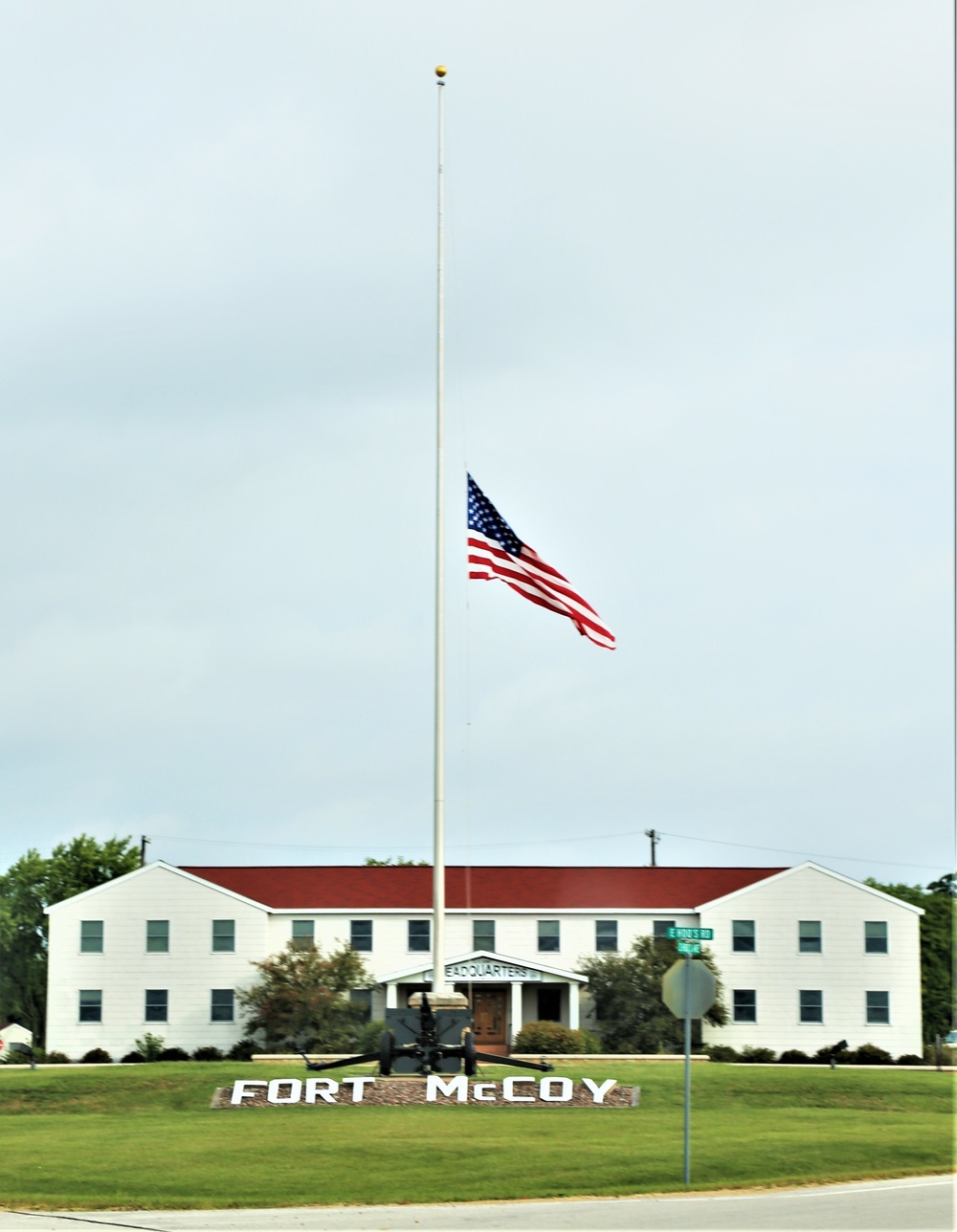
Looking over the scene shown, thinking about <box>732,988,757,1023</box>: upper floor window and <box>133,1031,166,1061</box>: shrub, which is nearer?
<box>133,1031,166,1061</box>: shrub

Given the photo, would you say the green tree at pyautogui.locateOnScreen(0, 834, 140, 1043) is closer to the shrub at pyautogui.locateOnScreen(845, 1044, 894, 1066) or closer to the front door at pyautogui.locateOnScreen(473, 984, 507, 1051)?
the front door at pyautogui.locateOnScreen(473, 984, 507, 1051)

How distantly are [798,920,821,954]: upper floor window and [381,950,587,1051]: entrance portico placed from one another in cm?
821

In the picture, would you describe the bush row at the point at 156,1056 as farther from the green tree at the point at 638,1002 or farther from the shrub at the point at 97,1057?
the green tree at the point at 638,1002

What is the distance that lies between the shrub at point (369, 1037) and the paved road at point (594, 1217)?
33.8 meters

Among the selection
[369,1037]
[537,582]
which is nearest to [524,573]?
[537,582]

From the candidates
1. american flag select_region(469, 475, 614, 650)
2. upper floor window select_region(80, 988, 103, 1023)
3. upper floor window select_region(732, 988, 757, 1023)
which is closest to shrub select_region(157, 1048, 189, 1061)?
upper floor window select_region(80, 988, 103, 1023)

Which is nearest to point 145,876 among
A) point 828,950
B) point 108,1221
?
point 828,950

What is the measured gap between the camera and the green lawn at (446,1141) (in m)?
22.1

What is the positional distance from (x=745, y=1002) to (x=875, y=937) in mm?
5424

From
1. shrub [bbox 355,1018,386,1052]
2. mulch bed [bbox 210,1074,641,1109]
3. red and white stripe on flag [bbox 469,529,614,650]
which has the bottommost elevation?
shrub [bbox 355,1018,386,1052]

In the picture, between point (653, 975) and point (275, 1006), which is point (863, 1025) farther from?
point (275, 1006)

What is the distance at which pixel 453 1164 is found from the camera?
80.8ft

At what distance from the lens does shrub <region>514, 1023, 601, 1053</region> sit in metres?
48.8

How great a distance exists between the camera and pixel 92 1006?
5828 centimetres
